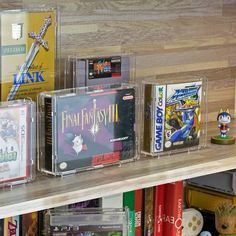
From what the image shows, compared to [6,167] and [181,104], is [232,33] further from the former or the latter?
[6,167]

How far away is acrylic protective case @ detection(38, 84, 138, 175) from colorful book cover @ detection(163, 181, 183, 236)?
157mm

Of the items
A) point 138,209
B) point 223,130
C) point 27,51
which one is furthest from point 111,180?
point 223,130

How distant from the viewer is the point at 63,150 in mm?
1663

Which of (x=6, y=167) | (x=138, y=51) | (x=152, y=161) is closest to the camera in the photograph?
(x=6, y=167)

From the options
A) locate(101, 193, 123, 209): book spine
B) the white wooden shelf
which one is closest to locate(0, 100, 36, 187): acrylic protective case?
the white wooden shelf

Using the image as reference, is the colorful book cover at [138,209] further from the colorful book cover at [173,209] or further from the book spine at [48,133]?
the book spine at [48,133]

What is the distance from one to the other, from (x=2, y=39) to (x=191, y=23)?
72cm

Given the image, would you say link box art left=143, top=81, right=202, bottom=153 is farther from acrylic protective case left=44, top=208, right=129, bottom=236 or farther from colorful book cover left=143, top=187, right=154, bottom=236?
acrylic protective case left=44, top=208, right=129, bottom=236

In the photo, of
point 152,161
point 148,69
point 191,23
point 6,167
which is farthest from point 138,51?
point 6,167

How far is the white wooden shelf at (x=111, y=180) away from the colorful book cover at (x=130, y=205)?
0.09m

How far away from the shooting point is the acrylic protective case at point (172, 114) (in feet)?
6.02

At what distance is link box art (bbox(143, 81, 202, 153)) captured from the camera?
1833 millimetres

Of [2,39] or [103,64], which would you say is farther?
[103,64]

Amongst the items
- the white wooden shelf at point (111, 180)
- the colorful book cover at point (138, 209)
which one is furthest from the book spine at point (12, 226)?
the colorful book cover at point (138, 209)
